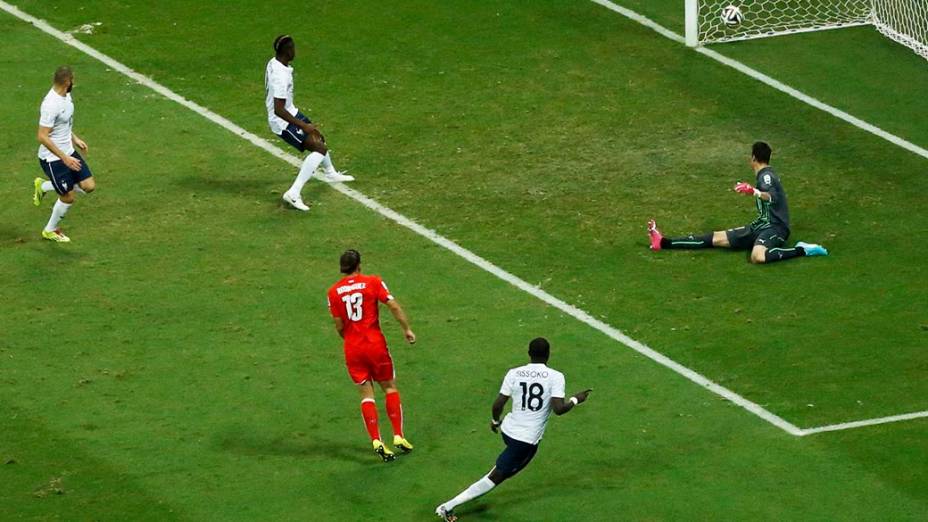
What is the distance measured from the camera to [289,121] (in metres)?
22.1

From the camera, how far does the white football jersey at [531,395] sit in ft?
50.6

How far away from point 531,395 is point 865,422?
396cm

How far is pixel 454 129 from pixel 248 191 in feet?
10.8

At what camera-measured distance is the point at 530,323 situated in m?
19.7

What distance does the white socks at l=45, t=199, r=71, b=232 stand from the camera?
21.2 m

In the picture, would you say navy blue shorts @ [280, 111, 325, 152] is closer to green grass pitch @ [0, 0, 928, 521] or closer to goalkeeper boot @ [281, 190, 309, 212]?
goalkeeper boot @ [281, 190, 309, 212]

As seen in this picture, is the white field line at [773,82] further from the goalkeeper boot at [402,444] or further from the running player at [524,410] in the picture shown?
the running player at [524,410]

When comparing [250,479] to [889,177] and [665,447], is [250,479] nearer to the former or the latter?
[665,447]

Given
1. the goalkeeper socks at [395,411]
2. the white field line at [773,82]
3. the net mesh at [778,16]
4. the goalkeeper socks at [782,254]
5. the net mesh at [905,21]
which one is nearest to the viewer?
the goalkeeper socks at [395,411]

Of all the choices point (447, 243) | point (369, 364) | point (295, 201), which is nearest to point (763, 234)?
point (447, 243)

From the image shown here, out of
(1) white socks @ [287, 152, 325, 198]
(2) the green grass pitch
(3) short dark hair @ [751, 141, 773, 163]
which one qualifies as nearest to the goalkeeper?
(3) short dark hair @ [751, 141, 773, 163]

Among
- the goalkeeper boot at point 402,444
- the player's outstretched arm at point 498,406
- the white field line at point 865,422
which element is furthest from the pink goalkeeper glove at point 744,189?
the player's outstretched arm at point 498,406

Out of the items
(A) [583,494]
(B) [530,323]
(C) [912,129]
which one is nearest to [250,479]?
(A) [583,494]

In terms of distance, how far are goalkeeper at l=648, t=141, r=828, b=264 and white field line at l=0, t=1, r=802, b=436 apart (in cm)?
190
